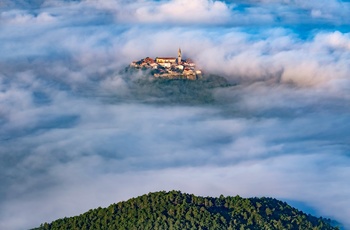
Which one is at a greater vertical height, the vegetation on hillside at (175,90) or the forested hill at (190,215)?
the vegetation on hillside at (175,90)

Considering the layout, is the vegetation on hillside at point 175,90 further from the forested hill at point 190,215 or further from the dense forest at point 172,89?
the forested hill at point 190,215

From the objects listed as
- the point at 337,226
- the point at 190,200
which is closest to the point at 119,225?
the point at 190,200

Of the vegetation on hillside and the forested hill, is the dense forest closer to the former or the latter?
the vegetation on hillside

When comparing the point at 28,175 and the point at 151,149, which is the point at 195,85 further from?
the point at 28,175

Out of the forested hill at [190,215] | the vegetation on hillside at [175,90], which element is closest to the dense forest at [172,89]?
the vegetation on hillside at [175,90]

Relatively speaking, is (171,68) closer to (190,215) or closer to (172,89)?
(172,89)

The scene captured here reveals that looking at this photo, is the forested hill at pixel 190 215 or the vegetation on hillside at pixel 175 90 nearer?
the forested hill at pixel 190 215
